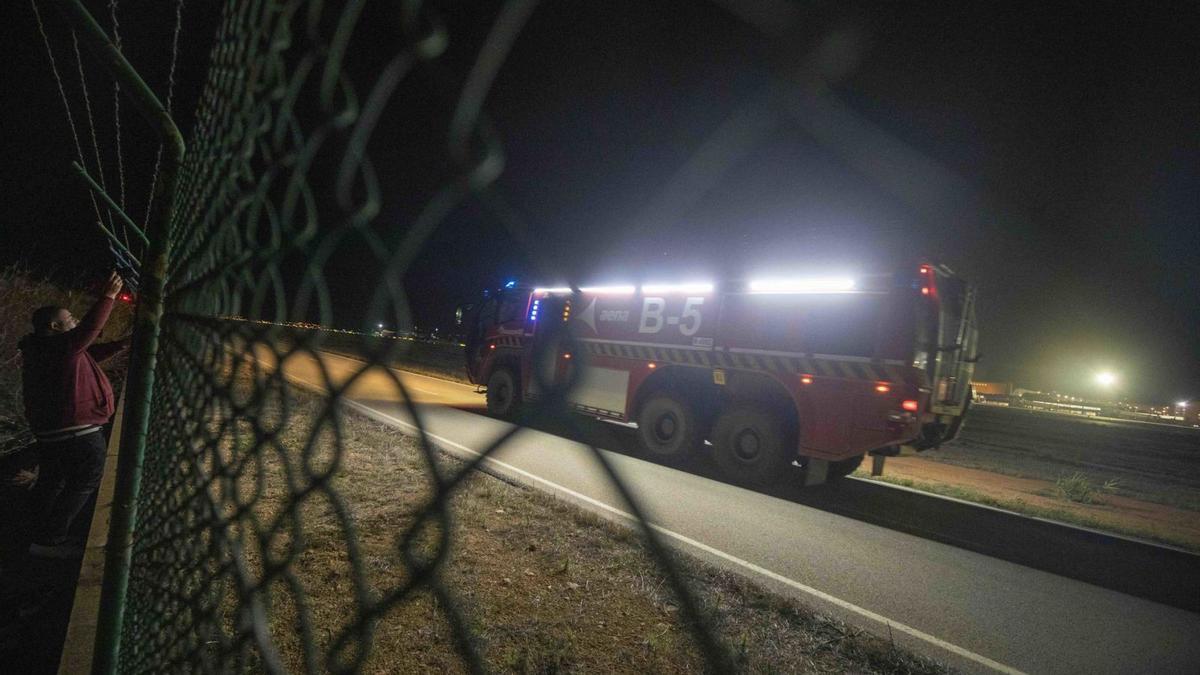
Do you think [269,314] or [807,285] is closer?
[269,314]

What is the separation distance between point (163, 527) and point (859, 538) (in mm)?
5480

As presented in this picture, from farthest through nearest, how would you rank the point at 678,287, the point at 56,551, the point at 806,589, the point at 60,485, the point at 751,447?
the point at 678,287
the point at 751,447
the point at 806,589
the point at 60,485
the point at 56,551

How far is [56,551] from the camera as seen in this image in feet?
11.8

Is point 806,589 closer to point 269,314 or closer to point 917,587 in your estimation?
point 917,587

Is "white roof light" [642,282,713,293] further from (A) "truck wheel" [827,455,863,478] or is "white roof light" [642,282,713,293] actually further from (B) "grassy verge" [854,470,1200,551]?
(B) "grassy verge" [854,470,1200,551]

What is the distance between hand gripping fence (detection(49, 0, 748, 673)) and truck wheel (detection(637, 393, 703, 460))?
6.89 m

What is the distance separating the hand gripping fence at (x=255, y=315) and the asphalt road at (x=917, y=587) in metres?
1.36

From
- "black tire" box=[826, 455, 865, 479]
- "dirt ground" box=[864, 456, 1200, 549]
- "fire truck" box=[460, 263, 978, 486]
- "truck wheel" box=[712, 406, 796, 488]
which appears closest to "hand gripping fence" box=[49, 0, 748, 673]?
"fire truck" box=[460, 263, 978, 486]

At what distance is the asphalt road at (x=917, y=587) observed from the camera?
350 centimetres

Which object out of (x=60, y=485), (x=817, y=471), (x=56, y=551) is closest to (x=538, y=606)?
(x=56, y=551)

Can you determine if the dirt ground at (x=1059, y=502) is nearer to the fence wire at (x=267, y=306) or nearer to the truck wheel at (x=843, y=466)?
the truck wheel at (x=843, y=466)

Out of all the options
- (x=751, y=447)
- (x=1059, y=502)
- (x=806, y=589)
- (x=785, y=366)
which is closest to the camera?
(x=806, y=589)

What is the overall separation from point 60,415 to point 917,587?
5.94 m

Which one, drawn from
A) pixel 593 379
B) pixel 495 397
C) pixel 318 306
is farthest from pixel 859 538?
pixel 495 397
